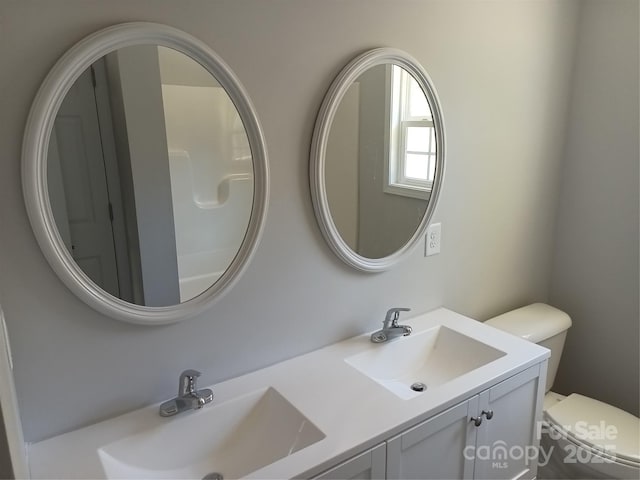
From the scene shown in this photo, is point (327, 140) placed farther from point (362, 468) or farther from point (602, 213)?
point (602, 213)

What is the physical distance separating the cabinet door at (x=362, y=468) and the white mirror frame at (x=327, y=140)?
0.61m

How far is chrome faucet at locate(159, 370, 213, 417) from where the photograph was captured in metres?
1.18

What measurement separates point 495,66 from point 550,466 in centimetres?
167

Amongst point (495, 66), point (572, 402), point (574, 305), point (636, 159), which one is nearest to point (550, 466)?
point (572, 402)

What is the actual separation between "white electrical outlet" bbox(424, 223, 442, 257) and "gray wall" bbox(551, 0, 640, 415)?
2.85ft

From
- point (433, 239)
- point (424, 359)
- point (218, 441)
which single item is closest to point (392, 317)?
point (424, 359)

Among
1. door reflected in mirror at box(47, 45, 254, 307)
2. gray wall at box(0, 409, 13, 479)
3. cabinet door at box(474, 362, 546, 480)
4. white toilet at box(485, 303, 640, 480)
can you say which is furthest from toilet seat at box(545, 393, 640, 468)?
gray wall at box(0, 409, 13, 479)

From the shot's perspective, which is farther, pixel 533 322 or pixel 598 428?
pixel 533 322

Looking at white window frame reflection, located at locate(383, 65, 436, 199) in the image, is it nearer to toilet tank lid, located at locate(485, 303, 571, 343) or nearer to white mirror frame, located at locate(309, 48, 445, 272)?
white mirror frame, located at locate(309, 48, 445, 272)

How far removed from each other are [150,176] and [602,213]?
6.44 ft

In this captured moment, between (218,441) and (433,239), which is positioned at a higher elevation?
(433,239)

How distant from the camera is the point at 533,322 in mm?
1968

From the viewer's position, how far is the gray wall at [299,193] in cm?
102

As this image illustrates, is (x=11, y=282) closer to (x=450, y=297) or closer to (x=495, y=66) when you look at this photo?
(x=450, y=297)
